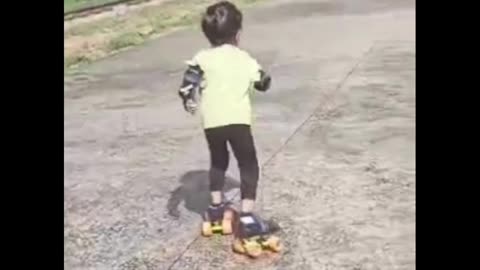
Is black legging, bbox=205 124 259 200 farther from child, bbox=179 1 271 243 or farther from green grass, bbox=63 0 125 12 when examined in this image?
green grass, bbox=63 0 125 12

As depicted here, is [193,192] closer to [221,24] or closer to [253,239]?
[253,239]

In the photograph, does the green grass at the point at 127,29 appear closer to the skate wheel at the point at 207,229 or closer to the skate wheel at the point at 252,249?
the skate wheel at the point at 207,229

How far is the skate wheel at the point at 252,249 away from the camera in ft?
15.7

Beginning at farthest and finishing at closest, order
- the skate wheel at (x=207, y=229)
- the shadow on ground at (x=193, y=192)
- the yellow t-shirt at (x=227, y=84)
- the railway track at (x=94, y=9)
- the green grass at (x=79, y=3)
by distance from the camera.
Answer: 1. the green grass at (x=79, y=3)
2. the railway track at (x=94, y=9)
3. the shadow on ground at (x=193, y=192)
4. the skate wheel at (x=207, y=229)
5. the yellow t-shirt at (x=227, y=84)

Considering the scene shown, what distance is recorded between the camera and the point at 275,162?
20.8 ft

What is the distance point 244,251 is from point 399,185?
1.30 meters

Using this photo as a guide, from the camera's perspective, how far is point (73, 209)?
5.65 meters

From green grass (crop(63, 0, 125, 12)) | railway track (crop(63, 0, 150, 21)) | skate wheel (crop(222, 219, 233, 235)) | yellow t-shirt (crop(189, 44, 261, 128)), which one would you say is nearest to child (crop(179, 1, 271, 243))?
yellow t-shirt (crop(189, 44, 261, 128))

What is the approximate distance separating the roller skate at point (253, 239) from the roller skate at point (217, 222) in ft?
0.55

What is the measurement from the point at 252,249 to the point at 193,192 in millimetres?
1117

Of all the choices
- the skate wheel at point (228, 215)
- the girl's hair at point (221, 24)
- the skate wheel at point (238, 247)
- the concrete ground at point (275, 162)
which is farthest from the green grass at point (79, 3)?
the skate wheel at point (238, 247)

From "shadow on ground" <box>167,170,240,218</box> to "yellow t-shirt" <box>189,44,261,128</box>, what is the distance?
85 centimetres
